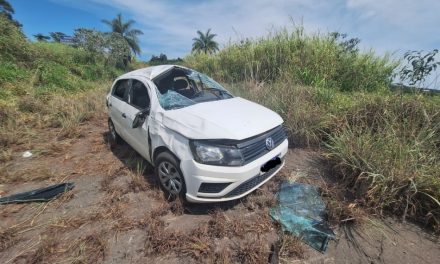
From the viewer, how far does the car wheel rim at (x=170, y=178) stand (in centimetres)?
308

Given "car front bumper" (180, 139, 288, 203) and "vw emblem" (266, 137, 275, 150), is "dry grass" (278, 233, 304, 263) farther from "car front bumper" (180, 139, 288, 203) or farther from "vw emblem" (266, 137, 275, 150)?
"vw emblem" (266, 137, 275, 150)

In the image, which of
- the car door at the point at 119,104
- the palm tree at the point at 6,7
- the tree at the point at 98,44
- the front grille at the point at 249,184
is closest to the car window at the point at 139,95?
the car door at the point at 119,104

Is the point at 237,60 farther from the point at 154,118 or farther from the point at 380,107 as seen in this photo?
the point at 154,118

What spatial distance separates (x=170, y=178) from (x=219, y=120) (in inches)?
39.0

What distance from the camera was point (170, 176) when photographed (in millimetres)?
3170

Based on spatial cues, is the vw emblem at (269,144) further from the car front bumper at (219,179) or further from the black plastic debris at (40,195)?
the black plastic debris at (40,195)

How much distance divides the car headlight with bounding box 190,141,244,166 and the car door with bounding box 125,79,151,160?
1.15m

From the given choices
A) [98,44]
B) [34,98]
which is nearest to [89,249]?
[34,98]

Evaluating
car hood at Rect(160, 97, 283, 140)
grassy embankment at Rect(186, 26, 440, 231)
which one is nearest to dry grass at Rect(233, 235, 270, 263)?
car hood at Rect(160, 97, 283, 140)

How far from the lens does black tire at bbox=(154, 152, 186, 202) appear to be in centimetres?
299

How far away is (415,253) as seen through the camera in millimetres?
2549

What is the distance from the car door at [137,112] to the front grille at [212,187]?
1.22 m

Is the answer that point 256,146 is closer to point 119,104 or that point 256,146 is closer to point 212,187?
point 212,187

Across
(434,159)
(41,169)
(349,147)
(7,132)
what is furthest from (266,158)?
(7,132)
